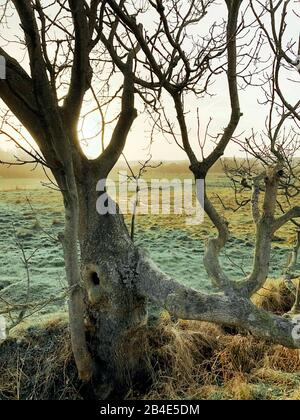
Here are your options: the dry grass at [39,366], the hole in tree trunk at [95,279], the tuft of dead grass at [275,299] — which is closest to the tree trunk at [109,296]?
the hole in tree trunk at [95,279]

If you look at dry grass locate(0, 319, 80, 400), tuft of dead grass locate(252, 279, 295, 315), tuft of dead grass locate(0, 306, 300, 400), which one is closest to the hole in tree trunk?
tuft of dead grass locate(0, 306, 300, 400)

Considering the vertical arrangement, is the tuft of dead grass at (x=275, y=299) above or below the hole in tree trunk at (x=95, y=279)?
below

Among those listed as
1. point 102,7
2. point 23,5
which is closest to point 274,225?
point 102,7

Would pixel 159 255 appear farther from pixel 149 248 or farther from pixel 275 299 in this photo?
pixel 275 299

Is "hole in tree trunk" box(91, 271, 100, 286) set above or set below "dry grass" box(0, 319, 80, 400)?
above

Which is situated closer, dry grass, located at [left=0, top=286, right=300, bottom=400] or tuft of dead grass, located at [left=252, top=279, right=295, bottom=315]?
dry grass, located at [left=0, top=286, right=300, bottom=400]

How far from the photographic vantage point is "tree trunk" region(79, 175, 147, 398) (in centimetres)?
402

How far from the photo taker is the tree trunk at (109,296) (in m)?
4.02

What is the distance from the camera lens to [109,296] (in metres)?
4.06

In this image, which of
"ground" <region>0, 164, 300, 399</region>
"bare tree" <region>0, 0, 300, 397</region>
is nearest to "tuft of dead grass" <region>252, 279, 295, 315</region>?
"ground" <region>0, 164, 300, 399</region>

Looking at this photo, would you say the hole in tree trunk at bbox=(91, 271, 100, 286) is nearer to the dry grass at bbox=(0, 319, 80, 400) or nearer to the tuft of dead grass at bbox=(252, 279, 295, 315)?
the dry grass at bbox=(0, 319, 80, 400)

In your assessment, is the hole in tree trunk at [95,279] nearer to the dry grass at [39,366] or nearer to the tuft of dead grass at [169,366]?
the tuft of dead grass at [169,366]

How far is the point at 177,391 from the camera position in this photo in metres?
4.14

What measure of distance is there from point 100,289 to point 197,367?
1423mm
